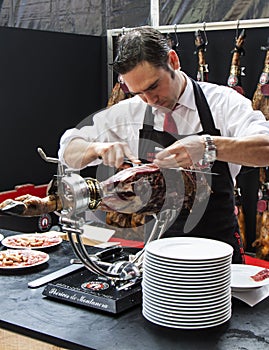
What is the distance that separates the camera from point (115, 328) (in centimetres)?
145

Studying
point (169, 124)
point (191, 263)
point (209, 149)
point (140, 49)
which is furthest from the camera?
point (169, 124)

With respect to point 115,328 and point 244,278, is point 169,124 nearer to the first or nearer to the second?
point 244,278

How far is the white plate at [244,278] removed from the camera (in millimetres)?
1609

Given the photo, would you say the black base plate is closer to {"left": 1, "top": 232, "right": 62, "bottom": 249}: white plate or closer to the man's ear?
{"left": 1, "top": 232, "right": 62, "bottom": 249}: white plate

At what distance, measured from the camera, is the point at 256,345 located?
4.42 ft

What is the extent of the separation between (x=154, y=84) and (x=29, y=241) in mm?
798

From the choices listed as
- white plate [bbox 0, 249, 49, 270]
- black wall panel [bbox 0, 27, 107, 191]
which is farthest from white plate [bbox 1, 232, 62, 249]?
black wall panel [bbox 0, 27, 107, 191]

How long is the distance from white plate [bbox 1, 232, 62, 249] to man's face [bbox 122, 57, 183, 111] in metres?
0.67

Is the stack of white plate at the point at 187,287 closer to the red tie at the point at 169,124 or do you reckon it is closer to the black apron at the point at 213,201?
the black apron at the point at 213,201

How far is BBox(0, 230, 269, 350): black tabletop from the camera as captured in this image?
1360mm

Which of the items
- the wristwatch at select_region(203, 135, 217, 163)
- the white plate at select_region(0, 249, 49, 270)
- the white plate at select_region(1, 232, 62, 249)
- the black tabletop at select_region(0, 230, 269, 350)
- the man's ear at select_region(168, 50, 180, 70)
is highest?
the man's ear at select_region(168, 50, 180, 70)

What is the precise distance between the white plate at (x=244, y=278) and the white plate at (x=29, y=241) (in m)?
0.78

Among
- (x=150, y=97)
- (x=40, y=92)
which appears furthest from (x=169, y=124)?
(x=40, y=92)

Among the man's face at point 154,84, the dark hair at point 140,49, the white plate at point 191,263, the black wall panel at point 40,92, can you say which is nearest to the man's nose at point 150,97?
the man's face at point 154,84
